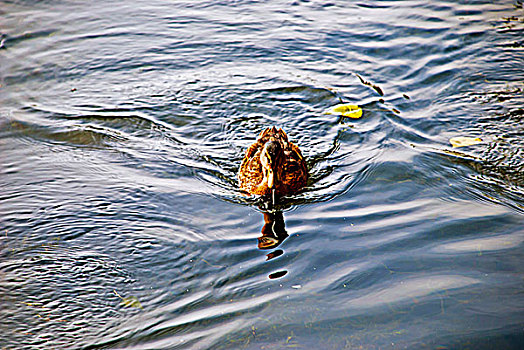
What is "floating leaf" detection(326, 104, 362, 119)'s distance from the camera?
30.6 feet

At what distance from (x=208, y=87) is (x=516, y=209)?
566cm

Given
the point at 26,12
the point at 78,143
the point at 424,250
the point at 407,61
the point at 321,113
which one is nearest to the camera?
the point at 424,250

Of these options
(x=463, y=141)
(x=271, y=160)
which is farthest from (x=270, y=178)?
(x=463, y=141)

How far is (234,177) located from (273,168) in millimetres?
1000

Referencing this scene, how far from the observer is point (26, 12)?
12898mm

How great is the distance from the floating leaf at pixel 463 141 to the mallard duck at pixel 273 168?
2.40 meters

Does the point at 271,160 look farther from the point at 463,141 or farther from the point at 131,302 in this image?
the point at 463,141

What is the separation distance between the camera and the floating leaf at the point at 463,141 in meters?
8.27

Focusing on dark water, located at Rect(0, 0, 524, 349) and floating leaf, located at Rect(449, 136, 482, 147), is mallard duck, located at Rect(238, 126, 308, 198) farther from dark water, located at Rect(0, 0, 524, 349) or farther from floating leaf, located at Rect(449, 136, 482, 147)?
floating leaf, located at Rect(449, 136, 482, 147)

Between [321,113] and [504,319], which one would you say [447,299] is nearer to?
[504,319]

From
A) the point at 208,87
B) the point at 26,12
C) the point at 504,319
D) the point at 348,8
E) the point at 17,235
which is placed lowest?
the point at 504,319

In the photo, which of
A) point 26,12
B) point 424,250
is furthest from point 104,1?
point 424,250

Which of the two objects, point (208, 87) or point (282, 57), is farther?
point (282, 57)

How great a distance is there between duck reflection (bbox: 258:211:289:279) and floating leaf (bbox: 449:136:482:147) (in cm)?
308
